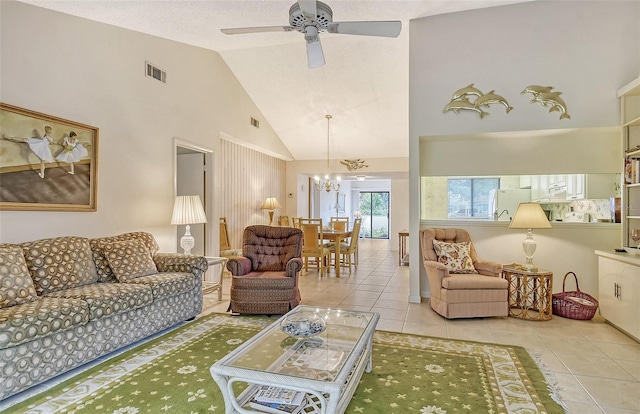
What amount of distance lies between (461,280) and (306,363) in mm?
2269

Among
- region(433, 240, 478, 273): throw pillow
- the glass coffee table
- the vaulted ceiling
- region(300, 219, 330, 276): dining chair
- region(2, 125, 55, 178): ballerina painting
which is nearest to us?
the glass coffee table

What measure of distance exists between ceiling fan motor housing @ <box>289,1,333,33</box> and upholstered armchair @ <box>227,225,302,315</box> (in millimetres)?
2373

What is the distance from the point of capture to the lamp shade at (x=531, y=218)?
3848mm

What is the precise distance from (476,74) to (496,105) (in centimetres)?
46

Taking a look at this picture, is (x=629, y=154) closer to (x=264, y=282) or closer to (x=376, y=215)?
(x=264, y=282)

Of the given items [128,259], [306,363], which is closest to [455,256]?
[306,363]

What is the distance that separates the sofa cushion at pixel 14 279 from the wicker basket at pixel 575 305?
4.99m

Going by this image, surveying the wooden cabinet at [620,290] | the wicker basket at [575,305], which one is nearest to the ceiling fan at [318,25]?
the wooden cabinet at [620,290]

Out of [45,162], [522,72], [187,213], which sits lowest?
[187,213]

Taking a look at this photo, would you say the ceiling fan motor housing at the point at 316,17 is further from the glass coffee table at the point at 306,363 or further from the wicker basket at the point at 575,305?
the wicker basket at the point at 575,305

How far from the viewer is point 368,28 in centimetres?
275

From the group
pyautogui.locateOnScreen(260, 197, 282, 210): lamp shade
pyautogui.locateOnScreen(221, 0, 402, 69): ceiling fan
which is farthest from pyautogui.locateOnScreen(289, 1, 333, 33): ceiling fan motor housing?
pyautogui.locateOnScreen(260, 197, 282, 210): lamp shade

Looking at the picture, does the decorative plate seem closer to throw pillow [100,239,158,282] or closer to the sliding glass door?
throw pillow [100,239,158,282]

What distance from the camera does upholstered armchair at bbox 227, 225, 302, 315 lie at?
149 inches
